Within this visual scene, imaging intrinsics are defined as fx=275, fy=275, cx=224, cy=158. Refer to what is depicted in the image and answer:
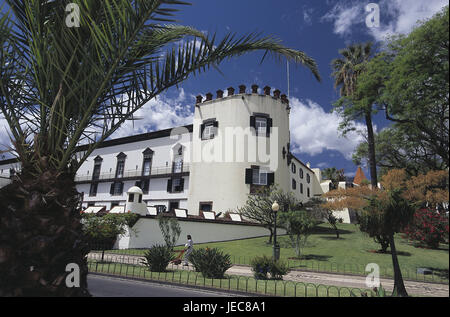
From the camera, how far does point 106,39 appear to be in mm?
3283

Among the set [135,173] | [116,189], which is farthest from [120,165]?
[135,173]

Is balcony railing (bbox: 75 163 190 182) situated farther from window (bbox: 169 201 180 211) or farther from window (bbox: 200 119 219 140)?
window (bbox: 200 119 219 140)

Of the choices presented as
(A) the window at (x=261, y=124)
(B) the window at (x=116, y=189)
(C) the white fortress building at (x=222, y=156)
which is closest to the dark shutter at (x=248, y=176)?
(C) the white fortress building at (x=222, y=156)

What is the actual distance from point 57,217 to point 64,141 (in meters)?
1.06

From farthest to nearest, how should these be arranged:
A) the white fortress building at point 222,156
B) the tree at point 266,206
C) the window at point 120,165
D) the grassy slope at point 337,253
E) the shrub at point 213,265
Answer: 1. the window at point 120,165
2. the white fortress building at point 222,156
3. the tree at point 266,206
4. the grassy slope at point 337,253
5. the shrub at point 213,265

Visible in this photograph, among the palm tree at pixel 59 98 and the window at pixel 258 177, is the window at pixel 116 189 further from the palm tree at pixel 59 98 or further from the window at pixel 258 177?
the palm tree at pixel 59 98

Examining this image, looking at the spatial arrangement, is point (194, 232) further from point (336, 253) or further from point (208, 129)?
point (208, 129)

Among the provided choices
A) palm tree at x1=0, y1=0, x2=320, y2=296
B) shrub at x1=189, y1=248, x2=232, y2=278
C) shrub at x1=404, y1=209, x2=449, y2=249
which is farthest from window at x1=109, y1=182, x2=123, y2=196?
palm tree at x1=0, y1=0, x2=320, y2=296

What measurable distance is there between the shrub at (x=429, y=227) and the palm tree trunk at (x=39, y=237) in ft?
12.1

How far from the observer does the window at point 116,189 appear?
3541cm

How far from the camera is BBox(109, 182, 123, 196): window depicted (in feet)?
116
